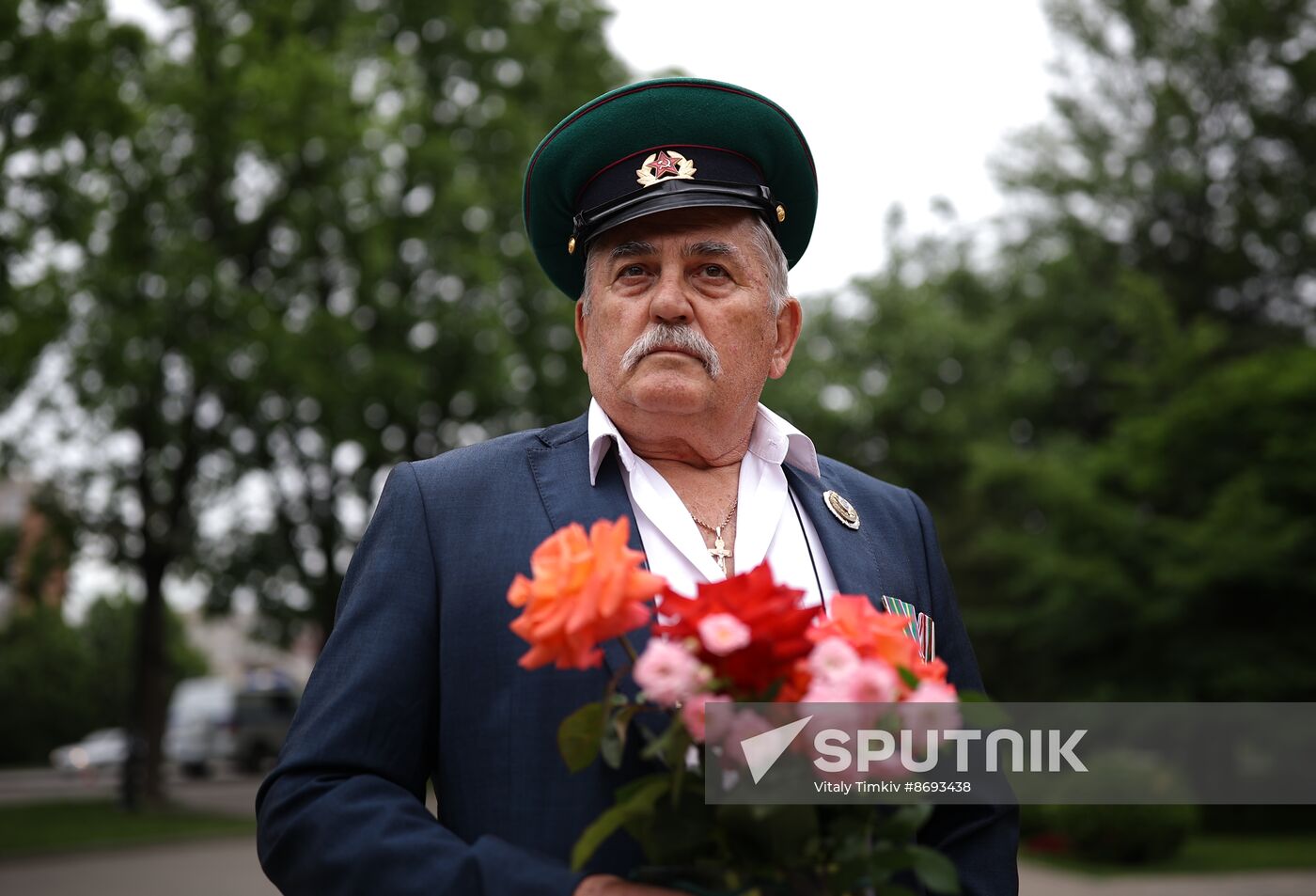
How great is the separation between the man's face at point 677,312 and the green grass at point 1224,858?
14.7m

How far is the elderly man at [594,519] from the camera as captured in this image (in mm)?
2008

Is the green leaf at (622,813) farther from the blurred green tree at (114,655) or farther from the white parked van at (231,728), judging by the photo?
the blurred green tree at (114,655)

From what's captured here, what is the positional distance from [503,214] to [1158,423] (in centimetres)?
1033

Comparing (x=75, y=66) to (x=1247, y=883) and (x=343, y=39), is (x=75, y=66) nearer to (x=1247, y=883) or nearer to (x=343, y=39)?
(x=343, y=39)

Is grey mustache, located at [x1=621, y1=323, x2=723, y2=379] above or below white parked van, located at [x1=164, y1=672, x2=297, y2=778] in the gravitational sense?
below

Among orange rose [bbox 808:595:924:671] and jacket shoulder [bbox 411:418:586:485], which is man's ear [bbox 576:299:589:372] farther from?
orange rose [bbox 808:595:924:671]

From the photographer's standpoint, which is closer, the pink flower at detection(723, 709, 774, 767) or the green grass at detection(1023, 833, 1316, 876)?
the pink flower at detection(723, 709, 774, 767)

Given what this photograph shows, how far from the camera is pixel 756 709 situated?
1.50m

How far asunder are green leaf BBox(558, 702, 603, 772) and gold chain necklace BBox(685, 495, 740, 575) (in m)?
0.80

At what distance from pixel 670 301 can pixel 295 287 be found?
17.7 meters

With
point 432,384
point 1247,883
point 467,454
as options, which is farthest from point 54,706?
point 467,454

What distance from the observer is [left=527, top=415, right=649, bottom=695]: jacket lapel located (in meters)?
2.38

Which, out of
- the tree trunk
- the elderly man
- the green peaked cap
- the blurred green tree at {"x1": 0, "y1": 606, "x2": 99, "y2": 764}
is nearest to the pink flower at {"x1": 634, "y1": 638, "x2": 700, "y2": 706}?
the elderly man

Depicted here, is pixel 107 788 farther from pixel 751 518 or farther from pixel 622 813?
pixel 622 813
